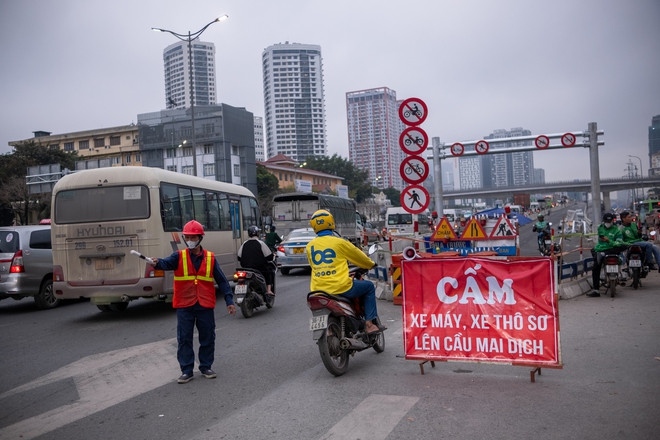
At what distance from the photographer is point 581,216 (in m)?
40.0

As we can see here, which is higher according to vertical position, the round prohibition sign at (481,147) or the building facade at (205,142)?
the building facade at (205,142)

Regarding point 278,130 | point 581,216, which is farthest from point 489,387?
point 278,130

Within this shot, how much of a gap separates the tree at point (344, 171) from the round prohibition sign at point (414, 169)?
88.9 meters

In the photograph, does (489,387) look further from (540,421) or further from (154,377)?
(154,377)

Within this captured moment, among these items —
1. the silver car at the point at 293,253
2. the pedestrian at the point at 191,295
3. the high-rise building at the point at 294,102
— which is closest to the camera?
the pedestrian at the point at 191,295

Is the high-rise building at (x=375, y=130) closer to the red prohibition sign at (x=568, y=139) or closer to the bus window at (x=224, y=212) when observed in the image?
the red prohibition sign at (x=568, y=139)

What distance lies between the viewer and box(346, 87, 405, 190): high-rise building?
189 metres

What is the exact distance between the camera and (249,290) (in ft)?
36.4

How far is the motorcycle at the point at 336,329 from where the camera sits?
618cm

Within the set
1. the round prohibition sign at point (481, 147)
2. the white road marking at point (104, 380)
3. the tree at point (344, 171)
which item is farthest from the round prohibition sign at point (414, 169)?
the tree at point (344, 171)

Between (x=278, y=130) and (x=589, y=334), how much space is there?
17013cm

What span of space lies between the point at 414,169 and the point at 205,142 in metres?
49.1

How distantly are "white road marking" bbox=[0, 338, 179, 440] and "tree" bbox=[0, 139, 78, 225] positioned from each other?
31.2 m

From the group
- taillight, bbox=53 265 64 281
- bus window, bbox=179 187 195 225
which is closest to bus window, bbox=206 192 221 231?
bus window, bbox=179 187 195 225
